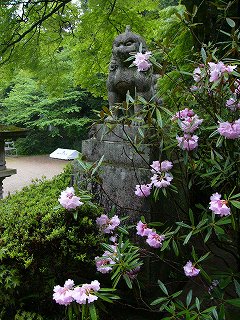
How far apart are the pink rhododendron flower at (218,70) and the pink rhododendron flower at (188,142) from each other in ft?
1.19

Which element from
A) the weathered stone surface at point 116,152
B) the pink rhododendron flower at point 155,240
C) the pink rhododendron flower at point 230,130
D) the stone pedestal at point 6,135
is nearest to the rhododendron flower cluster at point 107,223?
the pink rhododendron flower at point 155,240

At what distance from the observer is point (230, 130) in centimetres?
183

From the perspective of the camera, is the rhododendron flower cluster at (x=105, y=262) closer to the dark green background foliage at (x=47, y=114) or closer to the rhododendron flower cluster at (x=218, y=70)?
the rhododendron flower cluster at (x=218, y=70)

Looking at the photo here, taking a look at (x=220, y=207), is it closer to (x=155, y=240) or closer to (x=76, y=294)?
(x=155, y=240)

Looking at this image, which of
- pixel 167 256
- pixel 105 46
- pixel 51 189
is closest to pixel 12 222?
pixel 51 189

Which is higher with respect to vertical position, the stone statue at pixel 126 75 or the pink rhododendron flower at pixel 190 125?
the stone statue at pixel 126 75

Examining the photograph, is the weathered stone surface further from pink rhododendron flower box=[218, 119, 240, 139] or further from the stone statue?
pink rhododendron flower box=[218, 119, 240, 139]

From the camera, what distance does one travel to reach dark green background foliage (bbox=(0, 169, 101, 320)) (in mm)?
2211

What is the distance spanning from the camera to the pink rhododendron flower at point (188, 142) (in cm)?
208

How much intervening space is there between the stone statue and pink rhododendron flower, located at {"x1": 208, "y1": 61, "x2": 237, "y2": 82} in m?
1.21

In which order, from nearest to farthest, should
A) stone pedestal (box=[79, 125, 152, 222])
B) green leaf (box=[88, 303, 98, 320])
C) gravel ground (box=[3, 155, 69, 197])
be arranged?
1. green leaf (box=[88, 303, 98, 320])
2. stone pedestal (box=[79, 125, 152, 222])
3. gravel ground (box=[3, 155, 69, 197])

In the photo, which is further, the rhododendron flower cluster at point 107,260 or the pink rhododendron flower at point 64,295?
the rhododendron flower cluster at point 107,260

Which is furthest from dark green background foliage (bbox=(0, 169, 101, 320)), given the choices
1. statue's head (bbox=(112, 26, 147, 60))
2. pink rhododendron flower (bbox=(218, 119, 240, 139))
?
statue's head (bbox=(112, 26, 147, 60))

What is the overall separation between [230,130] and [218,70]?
349 millimetres
